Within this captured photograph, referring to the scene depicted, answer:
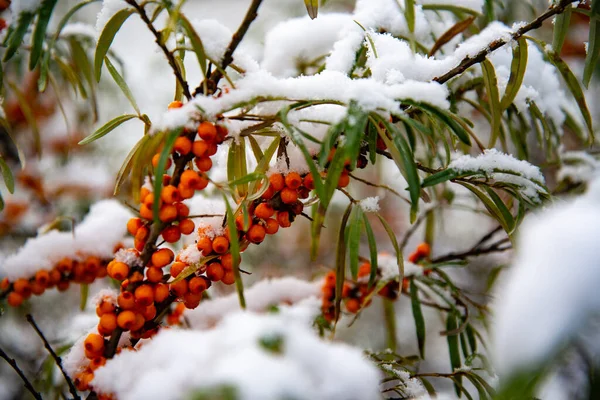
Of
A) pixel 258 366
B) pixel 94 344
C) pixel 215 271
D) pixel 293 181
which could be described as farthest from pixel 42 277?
pixel 258 366

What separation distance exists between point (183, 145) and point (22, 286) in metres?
0.59

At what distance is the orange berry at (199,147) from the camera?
0.54 m

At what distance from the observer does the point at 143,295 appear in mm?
554

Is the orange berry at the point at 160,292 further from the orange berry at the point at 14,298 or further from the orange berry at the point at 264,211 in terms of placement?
the orange berry at the point at 14,298

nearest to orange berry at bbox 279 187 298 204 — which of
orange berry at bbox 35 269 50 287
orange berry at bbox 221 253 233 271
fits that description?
orange berry at bbox 221 253 233 271

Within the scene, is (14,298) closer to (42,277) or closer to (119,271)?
(42,277)

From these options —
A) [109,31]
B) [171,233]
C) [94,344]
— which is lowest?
[94,344]

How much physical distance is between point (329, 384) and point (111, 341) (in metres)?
0.33

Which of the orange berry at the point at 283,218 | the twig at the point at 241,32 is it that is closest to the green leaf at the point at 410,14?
the twig at the point at 241,32

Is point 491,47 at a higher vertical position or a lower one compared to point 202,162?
higher

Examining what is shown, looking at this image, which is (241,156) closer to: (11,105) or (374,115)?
(374,115)

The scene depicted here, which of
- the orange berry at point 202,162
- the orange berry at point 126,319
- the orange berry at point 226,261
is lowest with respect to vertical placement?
the orange berry at point 126,319

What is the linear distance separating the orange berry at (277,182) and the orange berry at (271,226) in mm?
46

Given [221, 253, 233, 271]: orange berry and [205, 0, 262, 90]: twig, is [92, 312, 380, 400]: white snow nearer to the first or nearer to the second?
[221, 253, 233, 271]: orange berry
